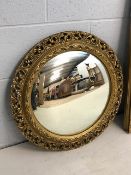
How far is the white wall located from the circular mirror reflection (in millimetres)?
115

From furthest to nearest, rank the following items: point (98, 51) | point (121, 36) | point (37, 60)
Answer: point (121, 36) → point (98, 51) → point (37, 60)

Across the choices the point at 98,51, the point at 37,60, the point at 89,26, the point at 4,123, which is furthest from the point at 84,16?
the point at 4,123

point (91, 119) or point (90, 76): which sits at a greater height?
point (90, 76)

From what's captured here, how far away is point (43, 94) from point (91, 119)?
26cm

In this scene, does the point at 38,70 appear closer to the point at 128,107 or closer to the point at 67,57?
the point at 67,57

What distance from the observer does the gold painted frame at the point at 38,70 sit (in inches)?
37.7

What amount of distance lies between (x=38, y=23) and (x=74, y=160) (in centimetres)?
56

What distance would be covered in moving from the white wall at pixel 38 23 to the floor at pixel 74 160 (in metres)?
0.08

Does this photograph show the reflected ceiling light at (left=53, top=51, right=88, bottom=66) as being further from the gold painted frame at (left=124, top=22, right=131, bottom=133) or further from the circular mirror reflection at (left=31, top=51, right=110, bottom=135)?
the gold painted frame at (left=124, top=22, right=131, bottom=133)

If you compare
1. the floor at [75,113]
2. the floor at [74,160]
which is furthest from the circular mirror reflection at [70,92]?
the floor at [74,160]

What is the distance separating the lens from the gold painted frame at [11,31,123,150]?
957 mm

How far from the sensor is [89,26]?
1076 mm

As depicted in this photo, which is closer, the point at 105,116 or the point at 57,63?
the point at 57,63

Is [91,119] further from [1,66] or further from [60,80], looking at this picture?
[1,66]
